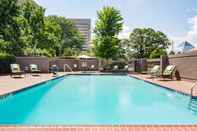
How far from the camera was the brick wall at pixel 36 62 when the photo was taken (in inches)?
1110

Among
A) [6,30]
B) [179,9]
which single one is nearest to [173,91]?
[179,9]

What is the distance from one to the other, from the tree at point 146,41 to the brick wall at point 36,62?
1209 inches

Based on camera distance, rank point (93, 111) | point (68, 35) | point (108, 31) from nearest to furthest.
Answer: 1. point (93, 111)
2. point (108, 31)
3. point (68, 35)

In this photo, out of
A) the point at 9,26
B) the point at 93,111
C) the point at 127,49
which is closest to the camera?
the point at 93,111

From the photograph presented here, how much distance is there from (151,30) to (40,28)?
28.5 meters

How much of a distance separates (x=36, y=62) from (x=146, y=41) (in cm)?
3355

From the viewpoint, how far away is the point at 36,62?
2889cm

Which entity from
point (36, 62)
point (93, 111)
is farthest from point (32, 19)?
point (93, 111)

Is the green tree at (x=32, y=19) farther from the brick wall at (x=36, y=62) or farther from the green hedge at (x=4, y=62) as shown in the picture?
the green hedge at (x=4, y=62)

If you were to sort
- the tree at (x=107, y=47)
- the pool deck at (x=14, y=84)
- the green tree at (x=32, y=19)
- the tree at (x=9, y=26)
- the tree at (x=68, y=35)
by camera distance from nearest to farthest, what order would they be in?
the pool deck at (x=14, y=84) → the tree at (x=9, y=26) → the green tree at (x=32, y=19) → the tree at (x=107, y=47) → the tree at (x=68, y=35)

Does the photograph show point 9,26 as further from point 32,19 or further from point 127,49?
point 127,49

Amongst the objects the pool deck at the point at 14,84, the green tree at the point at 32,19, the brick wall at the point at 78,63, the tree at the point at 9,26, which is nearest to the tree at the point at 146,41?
the brick wall at the point at 78,63

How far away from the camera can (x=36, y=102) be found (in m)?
10.9

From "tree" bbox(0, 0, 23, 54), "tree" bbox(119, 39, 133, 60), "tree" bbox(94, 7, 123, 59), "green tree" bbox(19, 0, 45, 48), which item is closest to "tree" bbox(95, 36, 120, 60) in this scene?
"tree" bbox(94, 7, 123, 59)
